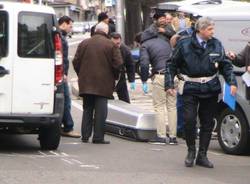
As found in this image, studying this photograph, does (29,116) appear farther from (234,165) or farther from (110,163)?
(234,165)

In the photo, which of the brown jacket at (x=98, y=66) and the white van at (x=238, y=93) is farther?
the brown jacket at (x=98, y=66)

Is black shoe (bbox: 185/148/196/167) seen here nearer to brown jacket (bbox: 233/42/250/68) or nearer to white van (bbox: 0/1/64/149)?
brown jacket (bbox: 233/42/250/68)

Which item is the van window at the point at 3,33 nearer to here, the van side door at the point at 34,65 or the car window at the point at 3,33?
the car window at the point at 3,33

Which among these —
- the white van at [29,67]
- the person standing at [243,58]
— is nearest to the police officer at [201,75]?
the person standing at [243,58]

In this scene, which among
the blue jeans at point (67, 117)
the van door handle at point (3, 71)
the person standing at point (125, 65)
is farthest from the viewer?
the person standing at point (125, 65)

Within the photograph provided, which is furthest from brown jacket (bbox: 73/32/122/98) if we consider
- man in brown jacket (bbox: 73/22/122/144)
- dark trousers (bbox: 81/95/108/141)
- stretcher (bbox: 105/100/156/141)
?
stretcher (bbox: 105/100/156/141)

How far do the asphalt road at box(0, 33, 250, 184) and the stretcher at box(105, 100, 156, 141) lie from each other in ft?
0.68

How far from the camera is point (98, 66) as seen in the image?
1067cm

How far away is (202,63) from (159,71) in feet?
7.35

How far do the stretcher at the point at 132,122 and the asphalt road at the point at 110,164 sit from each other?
0.21m

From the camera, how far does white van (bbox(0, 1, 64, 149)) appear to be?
925 cm

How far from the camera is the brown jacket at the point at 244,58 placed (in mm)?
9055

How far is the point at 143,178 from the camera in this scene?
802 centimetres

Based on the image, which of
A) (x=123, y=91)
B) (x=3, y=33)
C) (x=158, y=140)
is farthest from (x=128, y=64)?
(x=3, y=33)
